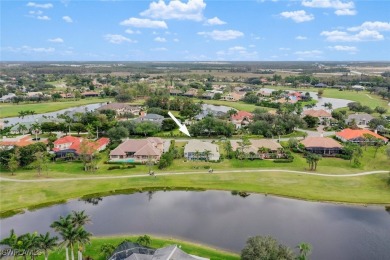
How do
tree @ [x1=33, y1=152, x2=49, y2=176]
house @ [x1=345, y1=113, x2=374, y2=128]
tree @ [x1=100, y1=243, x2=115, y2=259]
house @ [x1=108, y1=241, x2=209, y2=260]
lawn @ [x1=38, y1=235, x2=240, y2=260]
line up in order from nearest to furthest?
house @ [x1=108, y1=241, x2=209, y2=260] < tree @ [x1=100, y1=243, x2=115, y2=259] < lawn @ [x1=38, y1=235, x2=240, y2=260] < tree @ [x1=33, y1=152, x2=49, y2=176] < house @ [x1=345, y1=113, x2=374, y2=128]

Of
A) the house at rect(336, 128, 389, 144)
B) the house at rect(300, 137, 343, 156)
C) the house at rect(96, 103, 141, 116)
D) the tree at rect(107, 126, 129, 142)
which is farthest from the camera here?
the house at rect(96, 103, 141, 116)

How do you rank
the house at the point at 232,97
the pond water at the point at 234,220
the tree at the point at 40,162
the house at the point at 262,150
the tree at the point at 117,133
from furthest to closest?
the house at the point at 232,97 → the tree at the point at 117,133 → the house at the point at 262,150 → the tree at the point at 40,162 → the pond water at the point at 234,220

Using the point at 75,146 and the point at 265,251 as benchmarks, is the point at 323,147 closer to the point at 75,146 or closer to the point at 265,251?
the point at 265,251

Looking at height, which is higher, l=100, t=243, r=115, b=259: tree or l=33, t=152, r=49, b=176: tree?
Answer: l=33, t=152, r=49, b=176: tree

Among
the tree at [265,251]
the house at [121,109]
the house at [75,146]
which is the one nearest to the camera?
the tree at [265,251]

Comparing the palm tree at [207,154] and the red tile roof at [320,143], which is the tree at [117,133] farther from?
the red tile roof at [320,143]

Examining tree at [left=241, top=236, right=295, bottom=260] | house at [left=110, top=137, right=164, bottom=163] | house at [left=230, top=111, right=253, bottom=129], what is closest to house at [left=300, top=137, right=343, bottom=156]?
house at [left=230, top=111, right=253, bottom=129]

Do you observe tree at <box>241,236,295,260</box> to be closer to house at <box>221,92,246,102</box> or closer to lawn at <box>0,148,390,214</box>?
lawn at <box>0,148,390,214</box>

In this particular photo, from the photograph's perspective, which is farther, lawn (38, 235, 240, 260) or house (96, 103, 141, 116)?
house (96, 103, 141, 116)

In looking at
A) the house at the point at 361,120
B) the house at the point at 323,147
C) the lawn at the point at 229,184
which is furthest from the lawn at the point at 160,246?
the house at the point at 361,120
